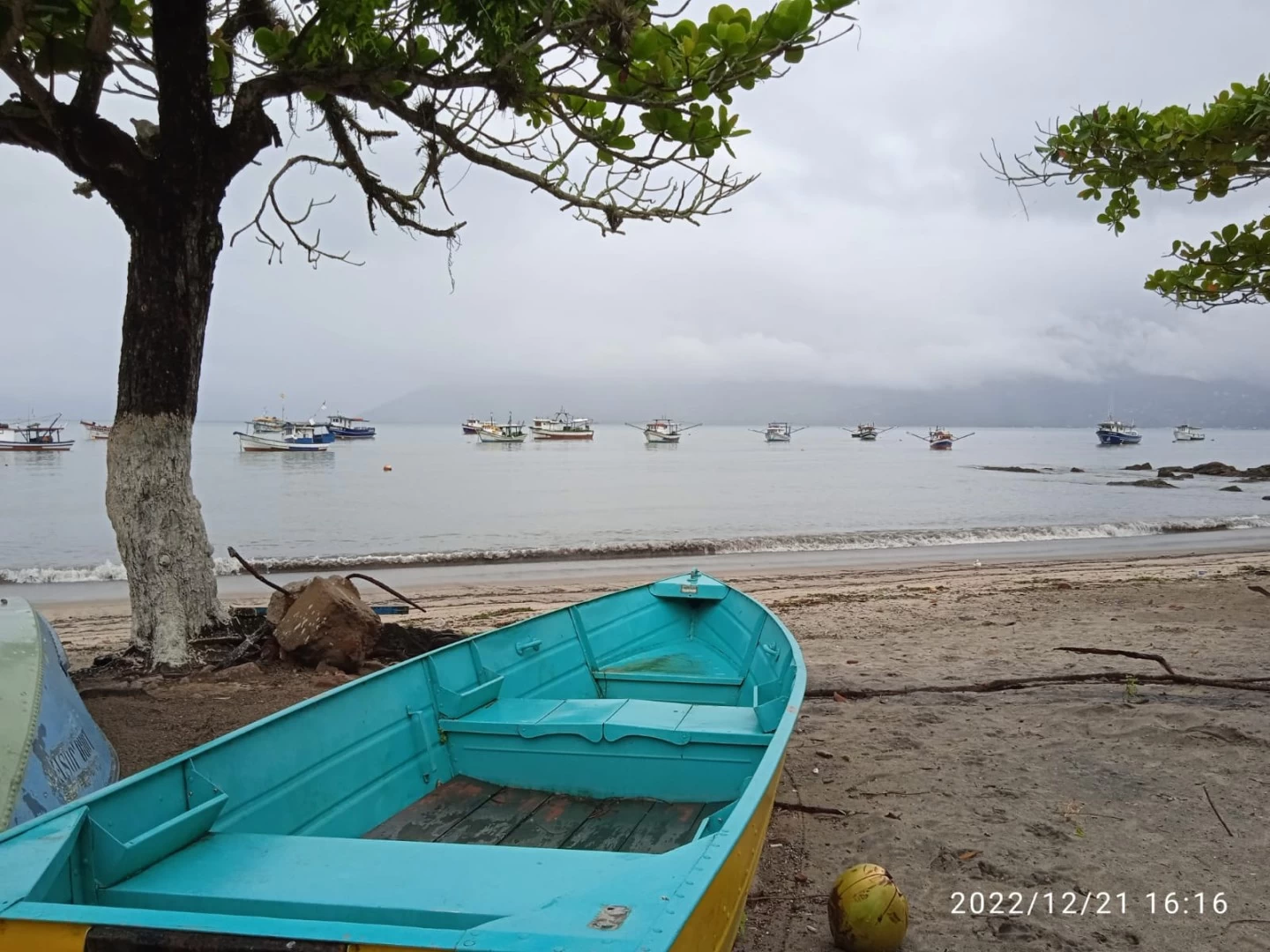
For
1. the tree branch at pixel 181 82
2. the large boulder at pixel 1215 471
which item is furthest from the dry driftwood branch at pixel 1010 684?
the large boulder at pixel 1215 471

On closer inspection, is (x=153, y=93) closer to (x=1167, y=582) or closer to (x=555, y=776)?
(x=555, y=776)

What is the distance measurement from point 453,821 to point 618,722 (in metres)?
0.88

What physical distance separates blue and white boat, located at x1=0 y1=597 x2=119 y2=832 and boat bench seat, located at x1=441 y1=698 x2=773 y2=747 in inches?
65.1

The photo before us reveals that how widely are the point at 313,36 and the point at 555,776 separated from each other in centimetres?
501

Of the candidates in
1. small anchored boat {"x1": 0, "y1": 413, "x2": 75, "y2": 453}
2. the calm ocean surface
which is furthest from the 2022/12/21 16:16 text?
small anchored boat {"x1": 0, "y1": 413, "x2": 75, "y2": 453}

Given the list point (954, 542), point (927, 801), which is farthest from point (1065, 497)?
point (927, 801)

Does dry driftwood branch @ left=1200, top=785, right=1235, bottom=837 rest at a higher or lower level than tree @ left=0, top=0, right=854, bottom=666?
lower

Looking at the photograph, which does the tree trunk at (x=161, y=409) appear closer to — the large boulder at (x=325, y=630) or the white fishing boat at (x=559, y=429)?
the large boulder at (x=325, y=630)

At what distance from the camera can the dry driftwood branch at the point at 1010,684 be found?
6489mm

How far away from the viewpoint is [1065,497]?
35562mm

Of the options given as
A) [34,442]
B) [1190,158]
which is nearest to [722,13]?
[1190,158]

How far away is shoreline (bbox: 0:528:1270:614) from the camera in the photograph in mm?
15781

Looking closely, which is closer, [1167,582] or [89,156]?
[89,156]

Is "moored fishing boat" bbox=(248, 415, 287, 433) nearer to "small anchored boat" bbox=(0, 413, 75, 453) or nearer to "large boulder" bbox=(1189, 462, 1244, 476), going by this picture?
"small anchored boat" bbox=(0, 413, 75, 453)
